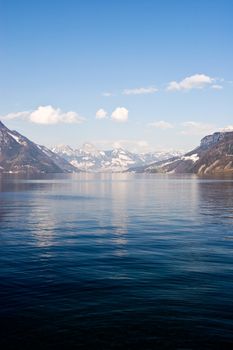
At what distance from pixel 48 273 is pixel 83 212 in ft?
170

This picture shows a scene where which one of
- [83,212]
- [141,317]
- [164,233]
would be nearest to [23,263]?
[141,317]

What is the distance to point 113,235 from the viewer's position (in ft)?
178

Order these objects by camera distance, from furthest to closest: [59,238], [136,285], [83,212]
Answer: [83,212]
[59,238]
[136,285]

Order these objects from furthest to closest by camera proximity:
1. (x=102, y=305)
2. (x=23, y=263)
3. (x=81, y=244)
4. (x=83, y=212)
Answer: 1. (x=83, y=212)
2. (x=81, y=244)
3. (x=23, y=263)
4. (x=102, y=305)

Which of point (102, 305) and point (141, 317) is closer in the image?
point (141, 317)

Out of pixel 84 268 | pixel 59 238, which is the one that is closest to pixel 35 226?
pixel 59 238

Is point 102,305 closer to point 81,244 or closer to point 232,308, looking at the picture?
point 232,308

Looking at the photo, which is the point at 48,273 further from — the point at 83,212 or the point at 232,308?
the point at 83,212

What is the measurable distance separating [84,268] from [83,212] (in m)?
50.0

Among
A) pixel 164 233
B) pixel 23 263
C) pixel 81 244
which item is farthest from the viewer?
pixel 164 233

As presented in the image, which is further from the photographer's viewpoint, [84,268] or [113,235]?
[113,235]

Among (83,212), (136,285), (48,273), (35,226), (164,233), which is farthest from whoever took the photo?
A: (83,212)

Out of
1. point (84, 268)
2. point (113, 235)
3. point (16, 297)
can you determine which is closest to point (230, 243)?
point (113, 235)

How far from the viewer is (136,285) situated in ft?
97.8
